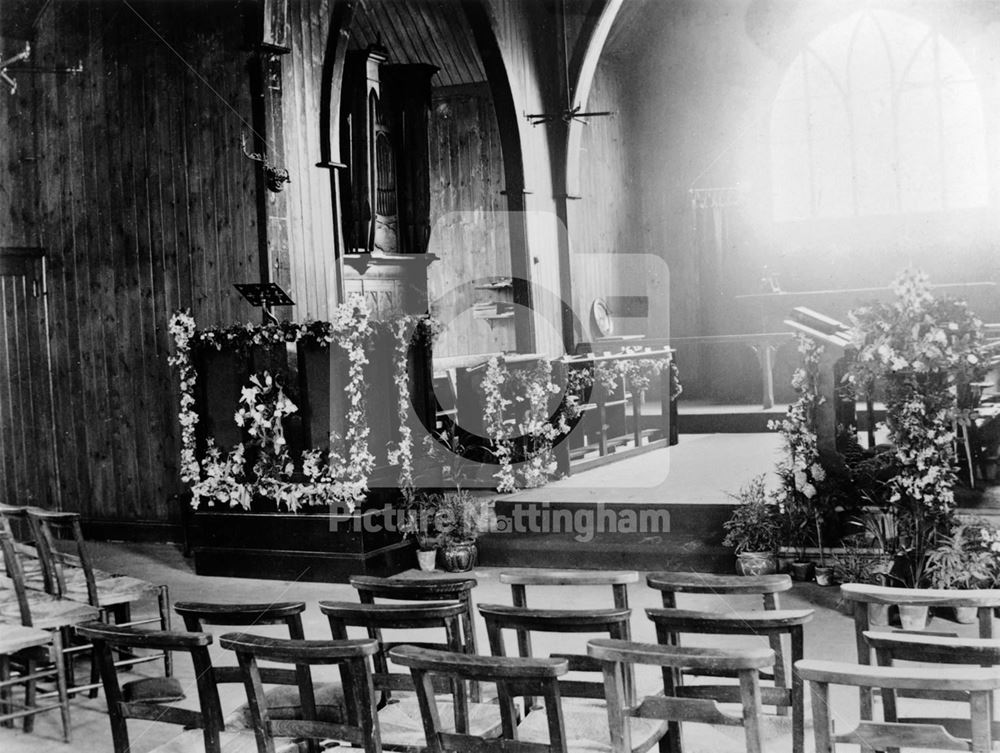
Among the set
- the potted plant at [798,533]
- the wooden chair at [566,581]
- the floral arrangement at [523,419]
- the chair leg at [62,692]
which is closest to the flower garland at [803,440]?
the potted plant at [798,533]

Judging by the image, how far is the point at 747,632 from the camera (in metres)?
2.90

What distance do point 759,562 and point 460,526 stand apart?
2073 mm

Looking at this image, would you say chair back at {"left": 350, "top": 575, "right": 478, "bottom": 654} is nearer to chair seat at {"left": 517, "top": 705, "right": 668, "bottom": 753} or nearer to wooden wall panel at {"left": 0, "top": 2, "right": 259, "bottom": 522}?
chair seat at {"left": 517, "top": 705, "right": 668, "bottom": 753}

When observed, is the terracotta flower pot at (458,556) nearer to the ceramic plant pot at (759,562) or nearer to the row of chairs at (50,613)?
the ceramic plant pot at (759,562)

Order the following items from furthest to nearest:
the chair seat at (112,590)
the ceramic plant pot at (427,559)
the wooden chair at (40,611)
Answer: the ceramic plant pot at (427,559), the chair seat at (112,590), the wooden chair at (40,611)

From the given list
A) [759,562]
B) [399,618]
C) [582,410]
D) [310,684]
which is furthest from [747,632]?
[582,410]

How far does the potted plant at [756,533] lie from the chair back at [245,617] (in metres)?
3.61

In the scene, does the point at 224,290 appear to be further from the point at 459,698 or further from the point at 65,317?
the point at 459,698

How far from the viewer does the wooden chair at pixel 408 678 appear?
2.96 meters

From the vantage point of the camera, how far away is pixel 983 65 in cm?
1263

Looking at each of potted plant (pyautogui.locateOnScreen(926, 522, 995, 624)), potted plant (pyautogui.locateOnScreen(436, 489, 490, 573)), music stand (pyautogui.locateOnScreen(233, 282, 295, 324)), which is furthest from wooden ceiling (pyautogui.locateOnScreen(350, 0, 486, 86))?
potted plant (pyautogui.locateOnScreen(926, 522, 995, 624))

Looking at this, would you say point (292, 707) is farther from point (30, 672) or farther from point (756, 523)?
point (756, 523)

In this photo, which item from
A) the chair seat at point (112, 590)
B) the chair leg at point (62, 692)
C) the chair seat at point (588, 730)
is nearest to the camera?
the chair seat at point (588, 730)

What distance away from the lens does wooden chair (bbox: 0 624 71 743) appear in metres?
4.01
